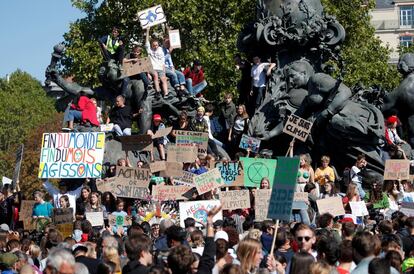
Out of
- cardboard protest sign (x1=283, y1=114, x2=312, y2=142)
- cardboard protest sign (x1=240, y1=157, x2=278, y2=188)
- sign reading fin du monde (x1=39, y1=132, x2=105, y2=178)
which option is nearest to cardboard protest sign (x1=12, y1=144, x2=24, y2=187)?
sign reading fin du monde (x1=39, y1=132, x2=105, y2=178)

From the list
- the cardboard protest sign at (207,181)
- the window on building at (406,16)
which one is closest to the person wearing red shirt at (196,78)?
the cardboard protest sign at (207,181)

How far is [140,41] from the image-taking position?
58.1 metres

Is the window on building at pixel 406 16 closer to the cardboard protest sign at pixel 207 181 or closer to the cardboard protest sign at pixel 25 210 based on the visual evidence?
the cardboard protest sign at pixel 25 210

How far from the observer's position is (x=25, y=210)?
22266 millimetres

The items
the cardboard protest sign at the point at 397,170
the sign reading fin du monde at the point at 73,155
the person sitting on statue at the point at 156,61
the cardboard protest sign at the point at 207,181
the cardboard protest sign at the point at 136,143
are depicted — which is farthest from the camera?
the person sitting on statue at the point at 156,61

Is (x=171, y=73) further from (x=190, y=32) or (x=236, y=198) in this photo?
(x=190, y=32)

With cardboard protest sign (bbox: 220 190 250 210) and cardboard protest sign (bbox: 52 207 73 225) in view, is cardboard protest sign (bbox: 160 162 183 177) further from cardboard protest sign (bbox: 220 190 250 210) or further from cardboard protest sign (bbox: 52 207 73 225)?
cardboard protest sign (bbox: 52 207 73 225)

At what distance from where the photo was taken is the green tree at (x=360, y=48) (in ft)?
188

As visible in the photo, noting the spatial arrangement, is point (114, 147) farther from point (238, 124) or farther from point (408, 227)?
point (408, 227)

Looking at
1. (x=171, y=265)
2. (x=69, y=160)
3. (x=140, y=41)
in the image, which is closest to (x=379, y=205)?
(x=69, y=160)

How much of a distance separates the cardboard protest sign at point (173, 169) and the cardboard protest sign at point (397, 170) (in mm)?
3830

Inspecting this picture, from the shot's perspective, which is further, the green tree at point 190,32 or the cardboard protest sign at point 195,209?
the green tree at point 190,32

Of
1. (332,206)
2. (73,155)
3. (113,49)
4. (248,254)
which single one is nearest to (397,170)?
(332,206)

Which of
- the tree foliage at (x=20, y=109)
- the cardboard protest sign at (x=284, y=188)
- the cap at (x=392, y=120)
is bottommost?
the cardboard protest sign at (x=284, y=188)
